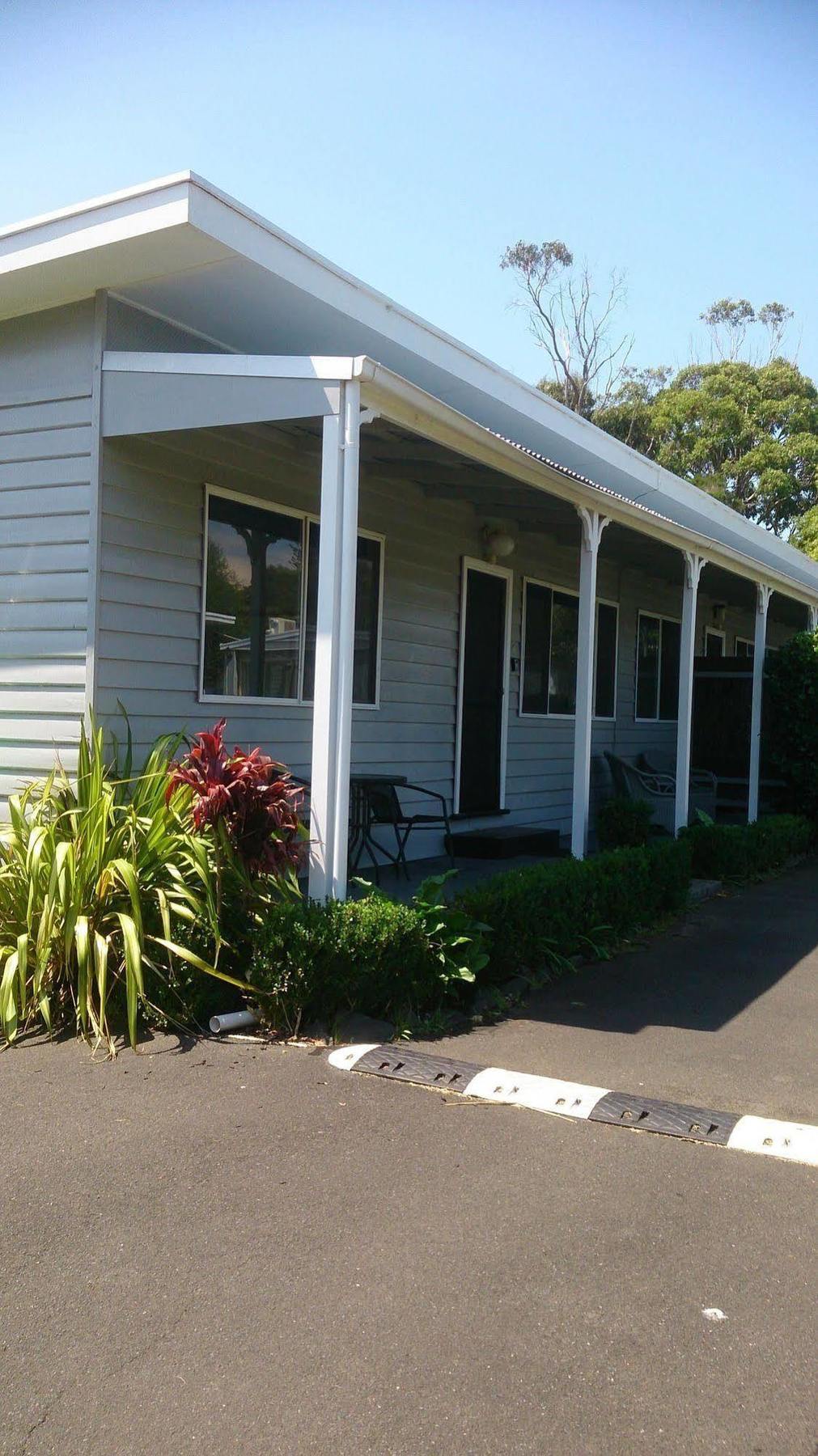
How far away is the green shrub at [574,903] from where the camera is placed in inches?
250

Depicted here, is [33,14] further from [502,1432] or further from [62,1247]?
[502,1432]

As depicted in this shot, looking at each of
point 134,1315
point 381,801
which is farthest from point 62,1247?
point 381,801

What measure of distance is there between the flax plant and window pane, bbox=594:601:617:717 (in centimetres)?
813

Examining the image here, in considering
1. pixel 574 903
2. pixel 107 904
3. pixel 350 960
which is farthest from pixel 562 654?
pixel 107 904

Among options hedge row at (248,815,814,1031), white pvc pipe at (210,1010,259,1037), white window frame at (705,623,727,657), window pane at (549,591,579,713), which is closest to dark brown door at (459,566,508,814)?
window pane at (549,591,579,713)

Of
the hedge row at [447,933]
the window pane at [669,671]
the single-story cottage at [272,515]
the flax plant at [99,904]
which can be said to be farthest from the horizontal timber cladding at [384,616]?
the hedge row at [447,933]

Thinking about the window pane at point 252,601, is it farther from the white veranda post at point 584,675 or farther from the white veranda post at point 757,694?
the white veranda post at point 757,694

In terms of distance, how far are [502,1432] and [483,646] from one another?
28.0 feet

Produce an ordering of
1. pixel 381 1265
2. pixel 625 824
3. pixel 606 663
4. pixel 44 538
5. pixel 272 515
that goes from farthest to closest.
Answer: pixel 606 663
pixel 625 824
pixel 272 515
pixel 44 538
pixel 381 1265

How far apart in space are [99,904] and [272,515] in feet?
11.2

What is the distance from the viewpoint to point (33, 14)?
8242 mm

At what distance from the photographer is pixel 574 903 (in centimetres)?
711

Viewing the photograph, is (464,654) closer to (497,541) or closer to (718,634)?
(497,541)

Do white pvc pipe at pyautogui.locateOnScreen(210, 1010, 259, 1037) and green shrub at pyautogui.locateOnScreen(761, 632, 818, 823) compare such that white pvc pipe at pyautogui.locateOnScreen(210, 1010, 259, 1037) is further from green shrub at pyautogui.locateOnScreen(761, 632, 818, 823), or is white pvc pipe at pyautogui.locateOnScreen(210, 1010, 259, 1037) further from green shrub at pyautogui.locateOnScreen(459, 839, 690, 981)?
green shrub at pyautogui.locateOnScreen(761, 632, 818, 823)
